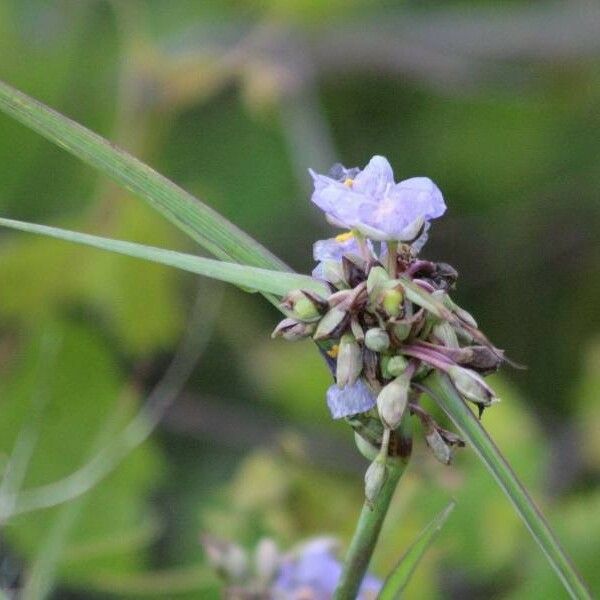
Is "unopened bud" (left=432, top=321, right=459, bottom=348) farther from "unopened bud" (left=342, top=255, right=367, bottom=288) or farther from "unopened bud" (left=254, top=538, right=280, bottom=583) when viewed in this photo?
"unopened bud" (left=254, top=538, right=280, bottom=583)

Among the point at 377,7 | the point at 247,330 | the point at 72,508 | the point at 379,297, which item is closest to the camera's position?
the point at 379,297

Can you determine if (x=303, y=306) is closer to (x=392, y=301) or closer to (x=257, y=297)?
(x=392, y=301)

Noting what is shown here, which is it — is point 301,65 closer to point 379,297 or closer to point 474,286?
point 474,286

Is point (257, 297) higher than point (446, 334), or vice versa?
point (257, 297)

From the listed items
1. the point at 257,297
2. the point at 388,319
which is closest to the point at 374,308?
the point at 388,319

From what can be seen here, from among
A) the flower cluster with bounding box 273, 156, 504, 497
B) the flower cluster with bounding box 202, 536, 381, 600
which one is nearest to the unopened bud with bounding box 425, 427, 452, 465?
the flower cluster with bounding box 273, 156, 504, 497

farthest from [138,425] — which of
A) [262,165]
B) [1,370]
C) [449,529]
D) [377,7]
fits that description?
[377,7]
